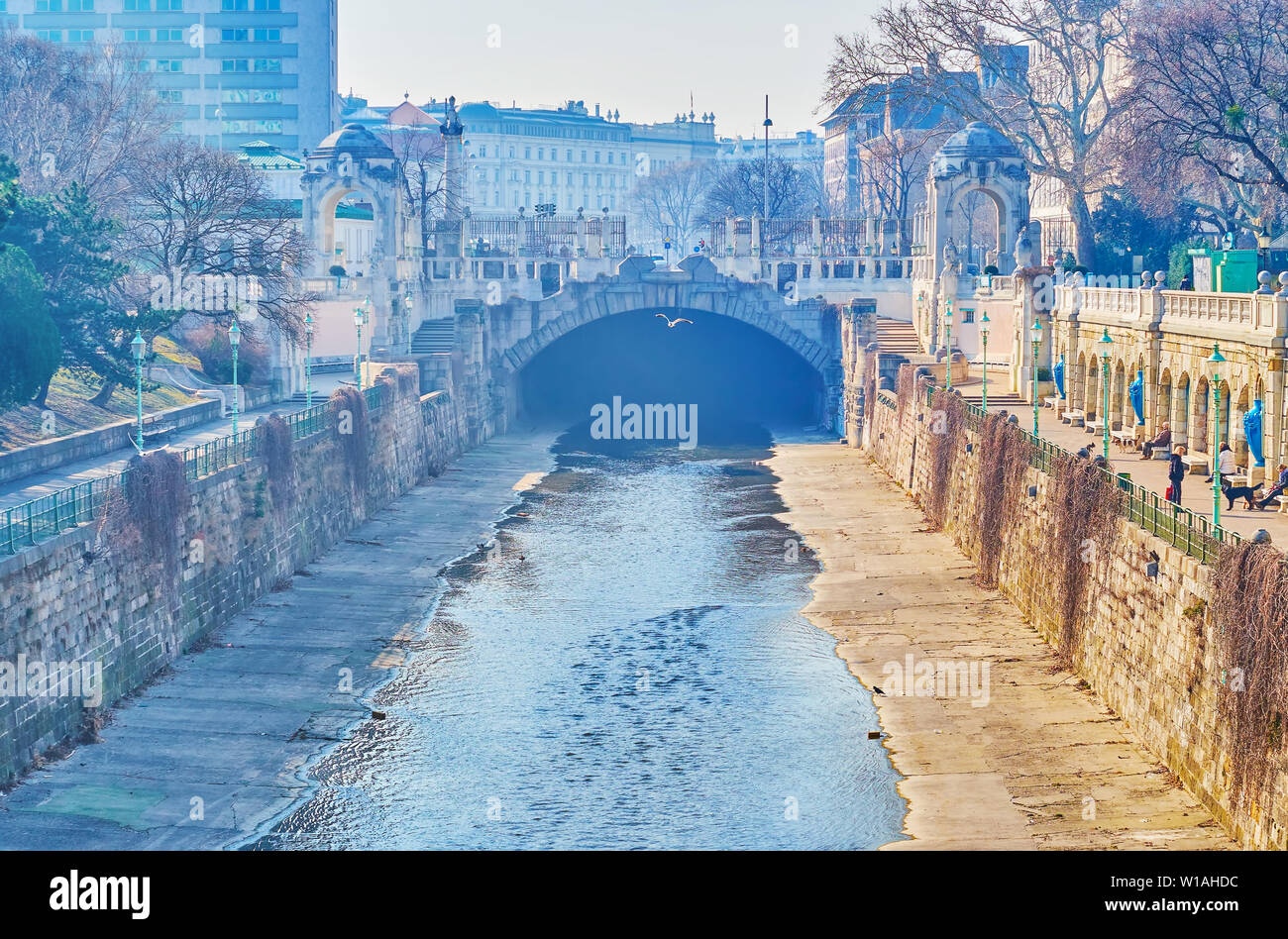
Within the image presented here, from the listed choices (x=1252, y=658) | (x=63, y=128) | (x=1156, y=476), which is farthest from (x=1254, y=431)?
(x=63, y=128)

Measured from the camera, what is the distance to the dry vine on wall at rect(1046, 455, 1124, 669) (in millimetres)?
40031

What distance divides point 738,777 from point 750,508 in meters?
34.6

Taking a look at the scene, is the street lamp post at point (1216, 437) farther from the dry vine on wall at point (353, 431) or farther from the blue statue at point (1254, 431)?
the dry vine on wall at point (353, 431)

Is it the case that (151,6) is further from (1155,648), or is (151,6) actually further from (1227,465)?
(1155,648)

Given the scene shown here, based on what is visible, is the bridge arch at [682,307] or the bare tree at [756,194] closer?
the bridge arch at [682,307]

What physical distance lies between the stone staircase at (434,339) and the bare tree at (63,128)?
52.0 ft

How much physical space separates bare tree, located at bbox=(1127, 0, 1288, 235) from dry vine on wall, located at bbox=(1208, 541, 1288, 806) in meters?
33.9

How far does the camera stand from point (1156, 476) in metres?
46.9

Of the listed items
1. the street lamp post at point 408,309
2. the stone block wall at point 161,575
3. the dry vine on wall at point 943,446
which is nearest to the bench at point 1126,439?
the dry vine on wall at point 943,446

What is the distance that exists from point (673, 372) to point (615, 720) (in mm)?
77896

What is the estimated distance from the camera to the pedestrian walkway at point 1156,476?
125ft

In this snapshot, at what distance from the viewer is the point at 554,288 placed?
105312 millimetres

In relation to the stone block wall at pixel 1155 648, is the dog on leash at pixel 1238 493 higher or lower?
higher
